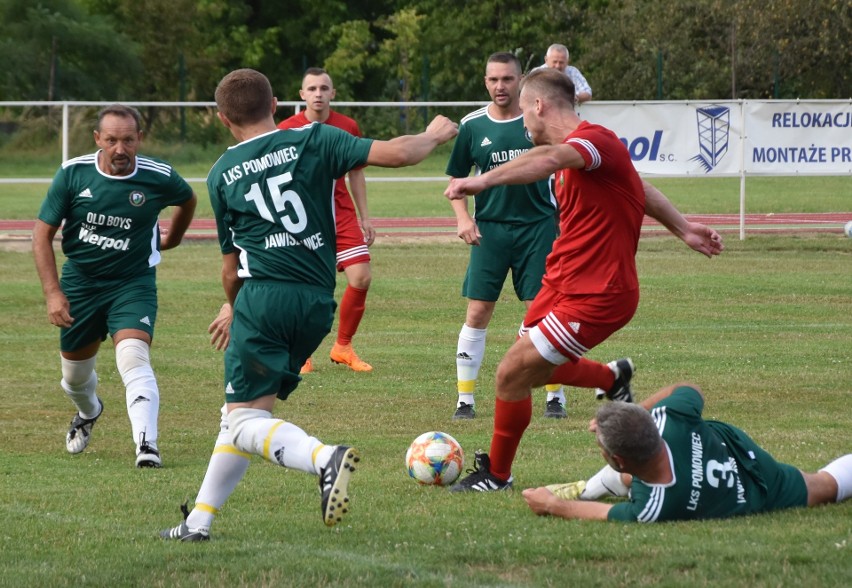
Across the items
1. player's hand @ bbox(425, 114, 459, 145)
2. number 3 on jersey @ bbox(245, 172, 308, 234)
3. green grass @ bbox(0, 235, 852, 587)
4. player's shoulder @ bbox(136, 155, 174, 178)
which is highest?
player's hand @ bbox(425, 114, 459, 145)

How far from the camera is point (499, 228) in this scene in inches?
356

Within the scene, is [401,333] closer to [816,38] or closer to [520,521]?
[520,521]

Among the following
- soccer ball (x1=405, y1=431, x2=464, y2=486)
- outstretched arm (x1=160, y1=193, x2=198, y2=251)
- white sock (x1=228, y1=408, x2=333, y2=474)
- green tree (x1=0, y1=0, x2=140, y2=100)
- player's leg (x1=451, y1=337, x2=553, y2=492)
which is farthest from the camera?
green tree (x1=0, y1=0, x2=140, y2=100)

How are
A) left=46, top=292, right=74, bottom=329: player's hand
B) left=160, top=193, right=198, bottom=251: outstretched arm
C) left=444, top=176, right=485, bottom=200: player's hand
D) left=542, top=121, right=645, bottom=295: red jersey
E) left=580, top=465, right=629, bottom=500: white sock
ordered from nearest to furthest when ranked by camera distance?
1. left=444, top=176, right=485, bottom=200: player's hand
2. left=580, top=465, right=629, bottom=500: white sock
3. left=542, top=121, right=645, bottom=295: red jersey
4. left=46, top=292, right=74, bottom=329: player's hand
5. left=160, top=193, right=198, bottom=251: outstretched arm

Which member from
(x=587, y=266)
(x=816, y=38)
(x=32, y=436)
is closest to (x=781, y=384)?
(x=587, y=266)

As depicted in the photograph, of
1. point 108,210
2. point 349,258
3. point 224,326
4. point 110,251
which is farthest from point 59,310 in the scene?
point 349,258

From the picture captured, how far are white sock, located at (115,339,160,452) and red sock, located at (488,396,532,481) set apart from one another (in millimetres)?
2062

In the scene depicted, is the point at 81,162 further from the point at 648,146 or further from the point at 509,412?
the point at 648,146

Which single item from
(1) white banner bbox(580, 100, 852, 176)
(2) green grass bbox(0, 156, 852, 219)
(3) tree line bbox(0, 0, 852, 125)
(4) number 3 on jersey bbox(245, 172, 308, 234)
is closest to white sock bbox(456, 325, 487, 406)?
(4) number 3 on jersey bbox(245, 172, 308, 234)

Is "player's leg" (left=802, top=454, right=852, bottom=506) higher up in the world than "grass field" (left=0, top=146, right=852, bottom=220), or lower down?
lower down

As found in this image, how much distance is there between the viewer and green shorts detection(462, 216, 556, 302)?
898 centimetres

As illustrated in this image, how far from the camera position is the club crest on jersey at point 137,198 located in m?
7.84

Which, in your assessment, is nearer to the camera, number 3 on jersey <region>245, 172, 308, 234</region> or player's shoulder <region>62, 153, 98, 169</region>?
number 3 on jersey <region>245, 172, 308, 234</region>

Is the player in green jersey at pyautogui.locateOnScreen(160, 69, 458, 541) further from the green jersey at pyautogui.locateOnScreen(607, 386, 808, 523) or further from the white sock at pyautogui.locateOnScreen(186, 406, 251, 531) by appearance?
the green jersey at pyautogui.locateOnScreen(607, 386, 808, 523)
